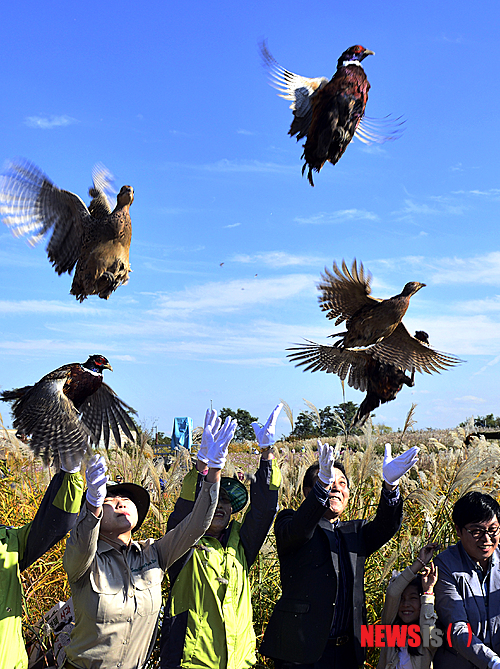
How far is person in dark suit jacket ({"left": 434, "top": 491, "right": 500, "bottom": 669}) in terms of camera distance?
8.20 feet

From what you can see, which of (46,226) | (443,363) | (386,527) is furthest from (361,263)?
(386,527)

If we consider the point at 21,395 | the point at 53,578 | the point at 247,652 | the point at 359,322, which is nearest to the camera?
the point at 247,652

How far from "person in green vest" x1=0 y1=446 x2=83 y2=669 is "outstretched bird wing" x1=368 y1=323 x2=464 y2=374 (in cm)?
430

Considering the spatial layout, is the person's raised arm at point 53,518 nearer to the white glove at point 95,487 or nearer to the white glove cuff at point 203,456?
the white glove at point 95,487

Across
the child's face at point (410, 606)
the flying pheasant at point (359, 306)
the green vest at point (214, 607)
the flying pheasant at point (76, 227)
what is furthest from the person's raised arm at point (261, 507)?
the flying pheasant at point (359, 306)

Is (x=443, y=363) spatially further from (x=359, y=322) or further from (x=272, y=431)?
(x=272, y=431)

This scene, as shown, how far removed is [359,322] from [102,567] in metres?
3.84

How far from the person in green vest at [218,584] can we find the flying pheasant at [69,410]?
2.46 ft

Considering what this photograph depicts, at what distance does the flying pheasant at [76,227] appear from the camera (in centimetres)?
405

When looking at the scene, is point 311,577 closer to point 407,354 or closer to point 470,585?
point 470,585

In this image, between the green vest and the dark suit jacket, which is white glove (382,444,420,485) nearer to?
the dark suit jacket

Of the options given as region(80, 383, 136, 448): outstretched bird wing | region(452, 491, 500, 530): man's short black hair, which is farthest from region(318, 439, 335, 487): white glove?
region(80, 383, 136, 448): outstretched bird wing

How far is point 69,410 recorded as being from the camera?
313cm

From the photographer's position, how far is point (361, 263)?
19.5ft
